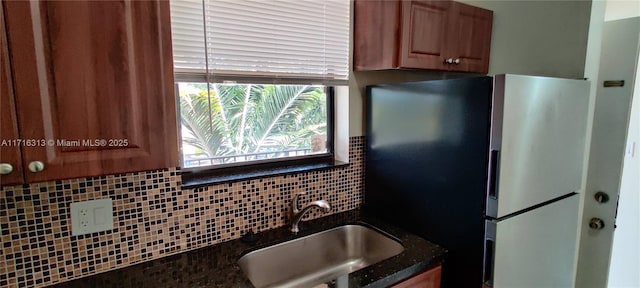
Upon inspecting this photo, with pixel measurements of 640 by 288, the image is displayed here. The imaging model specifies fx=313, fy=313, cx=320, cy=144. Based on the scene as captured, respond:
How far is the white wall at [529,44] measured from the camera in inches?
66.0

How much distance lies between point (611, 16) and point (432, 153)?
165 cm

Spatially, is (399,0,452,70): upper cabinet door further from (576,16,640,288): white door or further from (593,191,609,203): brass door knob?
(593,191,609,203): brass door knob

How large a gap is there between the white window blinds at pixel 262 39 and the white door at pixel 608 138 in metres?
1.57

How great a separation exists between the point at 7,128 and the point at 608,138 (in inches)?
104

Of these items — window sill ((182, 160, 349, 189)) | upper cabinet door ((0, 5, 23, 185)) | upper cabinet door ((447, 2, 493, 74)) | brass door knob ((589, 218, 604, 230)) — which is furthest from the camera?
brass door knob ((589, 218, 604, 230))

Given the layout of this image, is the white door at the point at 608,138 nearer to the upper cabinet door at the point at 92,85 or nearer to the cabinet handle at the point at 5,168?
the upper cabinet door at the point at 92,85

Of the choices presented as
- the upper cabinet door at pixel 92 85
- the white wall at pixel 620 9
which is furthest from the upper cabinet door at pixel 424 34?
the white wall at pixel 620 9

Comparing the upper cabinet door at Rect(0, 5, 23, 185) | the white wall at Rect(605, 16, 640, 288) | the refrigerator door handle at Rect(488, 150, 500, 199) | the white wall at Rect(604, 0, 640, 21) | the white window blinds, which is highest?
the white wall at Rect(604, 0, 640, 21)

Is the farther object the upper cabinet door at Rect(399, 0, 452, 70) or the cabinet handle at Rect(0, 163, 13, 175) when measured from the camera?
the upper cabinet door at Rect(399, 0, 452, 70)

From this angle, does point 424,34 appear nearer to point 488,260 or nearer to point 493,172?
point 493,172

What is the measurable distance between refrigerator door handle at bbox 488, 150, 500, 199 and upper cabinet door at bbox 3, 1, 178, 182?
1110 mm

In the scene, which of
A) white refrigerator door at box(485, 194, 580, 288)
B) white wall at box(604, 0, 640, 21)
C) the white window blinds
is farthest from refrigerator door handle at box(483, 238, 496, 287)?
white wall at box(604, 0, 640, 21)

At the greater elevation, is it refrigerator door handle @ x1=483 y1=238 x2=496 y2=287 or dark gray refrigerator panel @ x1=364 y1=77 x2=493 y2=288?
dark gray refrigerator panel @ x1=364 y1=77 x2=493 y2=288

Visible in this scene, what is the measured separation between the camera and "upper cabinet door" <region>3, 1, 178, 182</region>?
2.33ft
